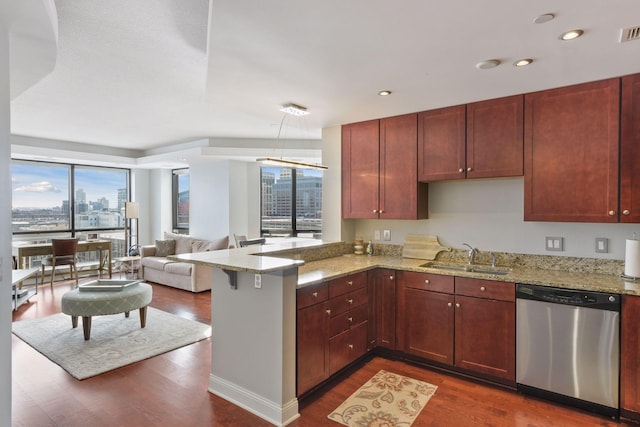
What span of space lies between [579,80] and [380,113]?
1.65m

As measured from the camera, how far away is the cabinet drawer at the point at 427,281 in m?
3.11

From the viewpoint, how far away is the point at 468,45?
7.13 ft

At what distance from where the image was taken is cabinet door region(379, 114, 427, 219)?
367cm

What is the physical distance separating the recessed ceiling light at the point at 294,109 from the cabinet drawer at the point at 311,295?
1670mm

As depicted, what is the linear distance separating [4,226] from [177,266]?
4669mm

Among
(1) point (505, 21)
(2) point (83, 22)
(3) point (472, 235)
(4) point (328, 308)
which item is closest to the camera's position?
(1) point (505, 21)

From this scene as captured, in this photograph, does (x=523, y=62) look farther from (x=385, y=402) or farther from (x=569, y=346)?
(x=385, y=402)

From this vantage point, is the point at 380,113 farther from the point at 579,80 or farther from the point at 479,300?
the point at 479,300

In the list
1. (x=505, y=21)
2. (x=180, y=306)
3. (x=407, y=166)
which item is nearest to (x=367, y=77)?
(x=505, y=21)

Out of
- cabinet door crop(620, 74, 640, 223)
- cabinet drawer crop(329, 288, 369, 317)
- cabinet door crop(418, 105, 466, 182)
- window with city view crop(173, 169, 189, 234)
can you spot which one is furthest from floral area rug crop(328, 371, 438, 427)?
window with city view crop(173, 169, 189, 234)

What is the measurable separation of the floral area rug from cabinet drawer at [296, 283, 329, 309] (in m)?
0.78

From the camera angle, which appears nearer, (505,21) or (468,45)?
(505,21)

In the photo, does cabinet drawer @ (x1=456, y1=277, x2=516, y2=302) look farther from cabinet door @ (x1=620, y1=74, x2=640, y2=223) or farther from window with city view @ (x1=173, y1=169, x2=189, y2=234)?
window with city view @ (x1=173, y1=169, x2=189, y2=234)

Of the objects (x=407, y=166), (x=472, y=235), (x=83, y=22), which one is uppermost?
(x=83, y=22)
